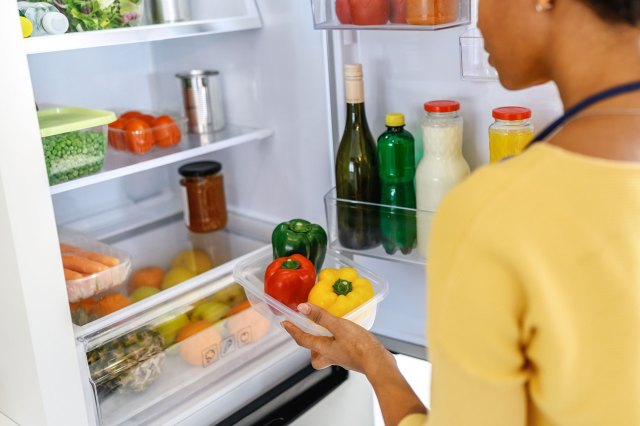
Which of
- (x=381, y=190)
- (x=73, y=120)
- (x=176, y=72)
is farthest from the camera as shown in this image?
(x=176, y=72)

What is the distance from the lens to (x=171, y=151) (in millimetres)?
1523

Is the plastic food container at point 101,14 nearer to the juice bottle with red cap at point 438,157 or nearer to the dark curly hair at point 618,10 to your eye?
the juice bottle with red cap at point 438,157

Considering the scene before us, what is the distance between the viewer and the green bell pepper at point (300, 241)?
1.34 meters

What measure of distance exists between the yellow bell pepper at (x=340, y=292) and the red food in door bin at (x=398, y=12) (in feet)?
1.46

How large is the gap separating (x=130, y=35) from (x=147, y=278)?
21.6 inches

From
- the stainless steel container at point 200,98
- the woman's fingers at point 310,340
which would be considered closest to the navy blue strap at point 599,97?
the woman's fingers at point 310,340

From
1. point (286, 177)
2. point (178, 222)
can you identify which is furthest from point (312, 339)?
point (178, 222)

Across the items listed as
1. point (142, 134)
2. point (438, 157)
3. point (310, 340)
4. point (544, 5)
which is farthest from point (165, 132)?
point (544, 5)

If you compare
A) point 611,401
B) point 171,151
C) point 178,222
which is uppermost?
point 171,151

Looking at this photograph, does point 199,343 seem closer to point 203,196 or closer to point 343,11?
point 203,196

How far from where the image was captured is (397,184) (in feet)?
4.59

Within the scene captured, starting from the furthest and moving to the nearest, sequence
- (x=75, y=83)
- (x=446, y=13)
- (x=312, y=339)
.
A: 1. (x=75, y=83)
2. (x=446, y=13)
3. (x=312, y=339)

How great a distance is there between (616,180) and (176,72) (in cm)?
140

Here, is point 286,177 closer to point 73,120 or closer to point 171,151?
point 171,151
